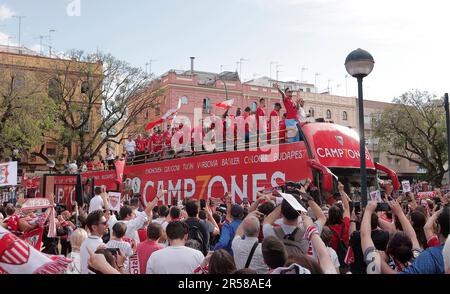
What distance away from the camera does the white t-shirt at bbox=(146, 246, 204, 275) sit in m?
4.52

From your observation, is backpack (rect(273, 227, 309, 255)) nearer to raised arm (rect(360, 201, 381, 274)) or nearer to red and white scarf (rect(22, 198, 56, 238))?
raised arm (rect(360, 201, 381, 274))

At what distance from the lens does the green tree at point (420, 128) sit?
43031 mm

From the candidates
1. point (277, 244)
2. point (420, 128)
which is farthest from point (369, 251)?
point (420, 128)

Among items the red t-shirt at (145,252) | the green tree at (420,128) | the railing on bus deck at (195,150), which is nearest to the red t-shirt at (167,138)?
the railing on bus deck at (195,150)

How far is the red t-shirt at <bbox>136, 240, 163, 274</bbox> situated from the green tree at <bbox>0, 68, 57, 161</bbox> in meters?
29.1

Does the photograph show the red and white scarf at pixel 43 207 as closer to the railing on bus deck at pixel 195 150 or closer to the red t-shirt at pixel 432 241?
the red t-shirt at pixel 432 241

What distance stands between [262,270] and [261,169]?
9.36 m

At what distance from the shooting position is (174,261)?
455 cm

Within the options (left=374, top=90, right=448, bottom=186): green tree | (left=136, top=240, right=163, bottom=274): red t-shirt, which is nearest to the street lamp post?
(left=136, top=240, right=163, bottom=274): red t-shirt

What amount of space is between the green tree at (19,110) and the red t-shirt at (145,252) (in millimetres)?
29124

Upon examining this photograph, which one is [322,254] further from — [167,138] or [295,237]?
[167,138]

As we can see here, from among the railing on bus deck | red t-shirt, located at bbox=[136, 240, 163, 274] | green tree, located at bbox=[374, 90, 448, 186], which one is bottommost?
red t-shirt, located at bbox=[136, 240, 163, 274]
